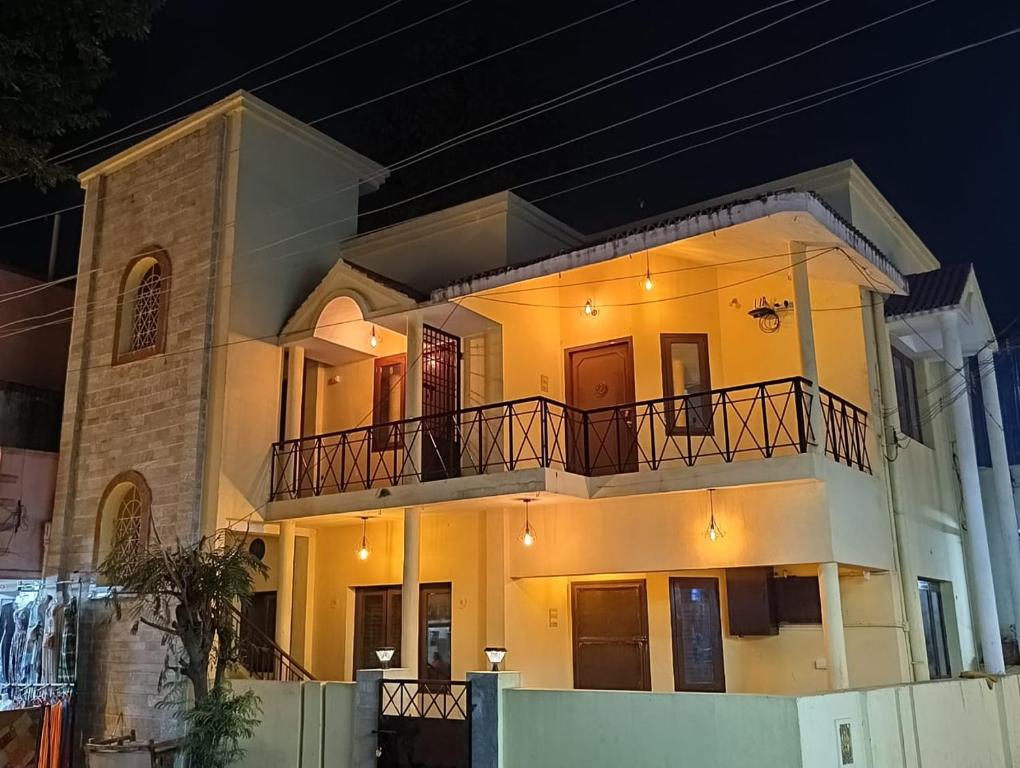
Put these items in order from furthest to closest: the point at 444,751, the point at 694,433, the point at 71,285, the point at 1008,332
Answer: the point at 71,285 < the point at 1008,332 < the point at 694,433 < the point at 444,751

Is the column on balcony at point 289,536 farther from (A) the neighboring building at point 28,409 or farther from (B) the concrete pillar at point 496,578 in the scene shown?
(A) the neighboring building at point 28,409

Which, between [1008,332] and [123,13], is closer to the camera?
[123,13]

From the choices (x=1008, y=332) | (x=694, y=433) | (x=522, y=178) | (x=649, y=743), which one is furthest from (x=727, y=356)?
(x=522, y=178)

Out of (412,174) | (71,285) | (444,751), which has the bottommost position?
(444,751)

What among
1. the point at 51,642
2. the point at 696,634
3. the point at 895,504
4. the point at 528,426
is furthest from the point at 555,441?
the point at 51,642

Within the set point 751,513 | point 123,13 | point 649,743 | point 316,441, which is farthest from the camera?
point 316,441

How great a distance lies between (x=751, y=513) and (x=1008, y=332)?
922 cm

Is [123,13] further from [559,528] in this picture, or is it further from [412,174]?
[412,174]

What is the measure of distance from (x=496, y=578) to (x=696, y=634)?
2.77 metres

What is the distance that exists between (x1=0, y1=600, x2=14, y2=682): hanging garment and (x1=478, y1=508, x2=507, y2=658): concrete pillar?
7016 millimetres

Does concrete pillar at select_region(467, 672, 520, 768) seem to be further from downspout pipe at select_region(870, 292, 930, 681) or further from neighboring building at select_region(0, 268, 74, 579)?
neighboring building at select_region(0, 268, 74, 579)

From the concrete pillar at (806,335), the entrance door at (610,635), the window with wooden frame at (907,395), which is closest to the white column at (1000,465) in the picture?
the window with wooden frame at (907,395)

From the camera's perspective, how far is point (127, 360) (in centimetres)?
1450

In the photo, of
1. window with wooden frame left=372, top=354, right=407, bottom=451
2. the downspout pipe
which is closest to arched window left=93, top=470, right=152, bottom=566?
window with wooden frame left=372, top=354, right=407, bottom=451
